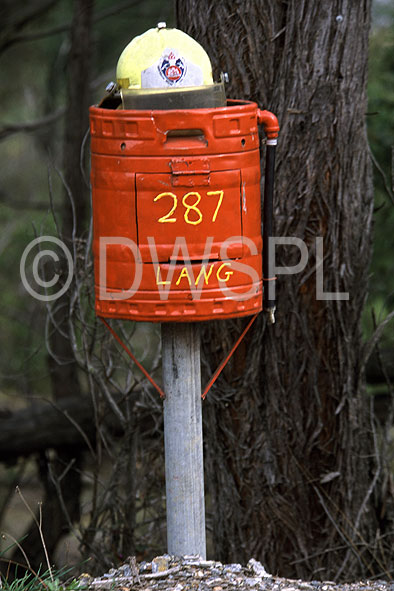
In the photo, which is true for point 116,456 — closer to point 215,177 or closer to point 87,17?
point 215,177

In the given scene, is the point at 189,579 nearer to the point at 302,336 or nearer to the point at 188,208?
the point at 188,208

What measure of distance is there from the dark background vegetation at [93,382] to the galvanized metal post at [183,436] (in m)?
0.62

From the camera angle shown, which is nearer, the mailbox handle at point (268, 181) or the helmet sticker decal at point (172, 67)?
the helmet sticker decal at point (172, 67)

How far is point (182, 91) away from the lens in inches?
111

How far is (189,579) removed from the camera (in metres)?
2.89

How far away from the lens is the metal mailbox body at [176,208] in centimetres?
276

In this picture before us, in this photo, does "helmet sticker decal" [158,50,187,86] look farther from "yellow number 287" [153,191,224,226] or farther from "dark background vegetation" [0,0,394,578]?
"dark background vegetation" [0,0,394,578]

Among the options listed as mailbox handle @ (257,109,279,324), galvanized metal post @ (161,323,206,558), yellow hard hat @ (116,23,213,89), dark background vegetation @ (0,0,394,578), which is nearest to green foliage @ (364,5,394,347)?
dark background vegetation @ (0,0,394,578)

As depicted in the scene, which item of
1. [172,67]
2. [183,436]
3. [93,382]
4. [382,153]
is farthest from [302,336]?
[382,153]

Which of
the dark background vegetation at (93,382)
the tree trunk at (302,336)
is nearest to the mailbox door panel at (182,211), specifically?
the tree trunk at (302,336)

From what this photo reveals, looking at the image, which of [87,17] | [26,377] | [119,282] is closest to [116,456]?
[119,282]

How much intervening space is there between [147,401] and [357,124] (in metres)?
1.96

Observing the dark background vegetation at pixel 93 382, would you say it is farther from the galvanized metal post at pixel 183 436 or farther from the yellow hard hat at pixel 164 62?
the yellow hard hat at pixel 164 62

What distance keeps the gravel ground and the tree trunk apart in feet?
3.16
